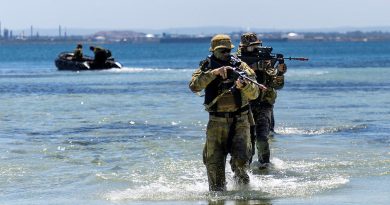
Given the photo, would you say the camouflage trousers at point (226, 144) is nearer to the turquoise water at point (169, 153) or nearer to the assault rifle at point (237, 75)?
the turquoise water at point (169, 153)

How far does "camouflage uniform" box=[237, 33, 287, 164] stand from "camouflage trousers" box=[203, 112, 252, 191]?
247 centimetres

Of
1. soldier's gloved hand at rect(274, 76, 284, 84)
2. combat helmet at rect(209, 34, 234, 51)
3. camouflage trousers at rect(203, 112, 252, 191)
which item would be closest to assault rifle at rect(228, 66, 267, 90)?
combat helmet at rect(209, 34, 234, 51)

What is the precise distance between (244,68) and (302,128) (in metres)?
10.2

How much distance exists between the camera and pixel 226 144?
41.0ft

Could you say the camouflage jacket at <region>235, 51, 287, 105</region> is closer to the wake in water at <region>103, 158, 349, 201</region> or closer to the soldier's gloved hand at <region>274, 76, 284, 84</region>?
the soldier's gloved hand at <region>274, 76, 284, 84</region>

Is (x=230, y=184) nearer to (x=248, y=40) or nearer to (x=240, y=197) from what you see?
(x=240, y=197)

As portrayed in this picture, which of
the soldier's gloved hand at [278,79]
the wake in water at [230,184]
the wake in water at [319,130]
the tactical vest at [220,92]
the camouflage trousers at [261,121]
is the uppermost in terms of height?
the tactical vest at [220,92]

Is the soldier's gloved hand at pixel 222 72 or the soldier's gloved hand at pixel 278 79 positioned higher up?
the soldier's gloved hand at pixel 222 72

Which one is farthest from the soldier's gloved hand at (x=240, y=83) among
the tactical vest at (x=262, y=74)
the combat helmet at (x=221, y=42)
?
the tactical vest at (x=262, y=74)

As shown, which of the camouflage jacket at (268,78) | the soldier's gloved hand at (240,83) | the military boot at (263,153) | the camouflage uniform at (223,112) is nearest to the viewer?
the soldier's gloved hand at (240,83)

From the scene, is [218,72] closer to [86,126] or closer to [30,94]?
[86,126]

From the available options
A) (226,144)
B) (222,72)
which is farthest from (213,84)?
(226,144)

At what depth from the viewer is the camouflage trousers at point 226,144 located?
40.5ft

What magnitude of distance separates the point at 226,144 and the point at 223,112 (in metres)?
0.42
